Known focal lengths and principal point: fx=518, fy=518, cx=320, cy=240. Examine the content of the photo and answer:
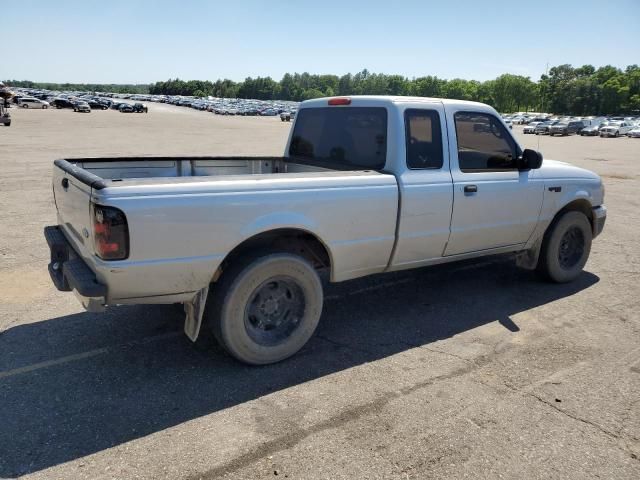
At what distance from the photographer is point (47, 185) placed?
36.6ft

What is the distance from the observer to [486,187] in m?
4.88

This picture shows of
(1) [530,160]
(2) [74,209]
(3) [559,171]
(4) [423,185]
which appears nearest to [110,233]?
(2) [74,209]

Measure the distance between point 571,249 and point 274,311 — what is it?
A: 13.1ft

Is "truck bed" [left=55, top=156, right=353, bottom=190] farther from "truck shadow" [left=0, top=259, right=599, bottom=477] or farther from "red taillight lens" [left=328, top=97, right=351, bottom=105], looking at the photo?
"truck shadow" [left=0, top=259, right=599, bottom=477]

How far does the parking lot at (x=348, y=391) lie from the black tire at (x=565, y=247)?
0.29 m

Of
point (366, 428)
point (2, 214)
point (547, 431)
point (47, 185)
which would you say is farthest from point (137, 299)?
point (47, 185)

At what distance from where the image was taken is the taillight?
10.1 feet

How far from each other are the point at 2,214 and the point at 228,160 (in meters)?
5.02

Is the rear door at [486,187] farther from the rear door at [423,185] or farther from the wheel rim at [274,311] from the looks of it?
the wheel rim at [274,311]

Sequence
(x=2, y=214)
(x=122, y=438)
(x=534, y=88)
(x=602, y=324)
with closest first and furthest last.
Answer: (x=122, y=438), (x=602, y=324), (x=2, y=214), (x=534, y=88)

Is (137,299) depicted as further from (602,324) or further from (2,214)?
(2,214)

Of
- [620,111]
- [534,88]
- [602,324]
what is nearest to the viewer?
[602,324]

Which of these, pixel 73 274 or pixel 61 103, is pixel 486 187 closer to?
pixel 73 274

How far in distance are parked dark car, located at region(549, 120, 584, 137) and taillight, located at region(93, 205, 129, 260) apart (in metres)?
55.1
